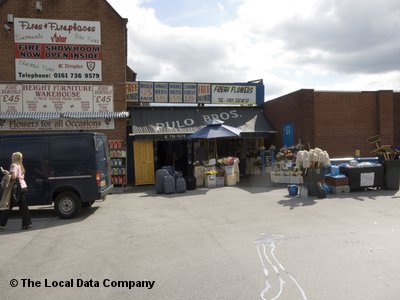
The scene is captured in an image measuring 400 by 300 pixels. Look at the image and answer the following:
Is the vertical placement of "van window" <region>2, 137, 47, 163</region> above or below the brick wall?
below

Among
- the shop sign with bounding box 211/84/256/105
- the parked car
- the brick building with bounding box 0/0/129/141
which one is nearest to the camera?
the parked car

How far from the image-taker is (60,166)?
9719 mm

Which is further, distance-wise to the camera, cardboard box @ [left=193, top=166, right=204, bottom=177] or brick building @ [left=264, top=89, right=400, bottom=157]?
brick building @ [left=264, top=89, right=400, bottom=157]

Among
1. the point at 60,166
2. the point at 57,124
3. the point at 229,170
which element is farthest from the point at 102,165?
the point at 57,124

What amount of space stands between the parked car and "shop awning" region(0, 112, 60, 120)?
606 cm

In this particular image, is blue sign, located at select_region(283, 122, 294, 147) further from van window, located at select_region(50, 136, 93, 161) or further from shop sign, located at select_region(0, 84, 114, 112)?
van window, located at select_region(50, 136, 93, 161)

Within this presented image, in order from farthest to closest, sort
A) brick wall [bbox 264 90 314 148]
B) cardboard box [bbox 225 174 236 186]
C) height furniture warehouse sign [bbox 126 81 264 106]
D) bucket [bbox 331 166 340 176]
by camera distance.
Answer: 1. height furniture warehouse sign [bbox 126 81 264 106]
2. brick wall [bbox 264 90 314 148]
3. cardboard box [bbox 225 174 236 186]
4. bucket [bbox 331 166 340 176]

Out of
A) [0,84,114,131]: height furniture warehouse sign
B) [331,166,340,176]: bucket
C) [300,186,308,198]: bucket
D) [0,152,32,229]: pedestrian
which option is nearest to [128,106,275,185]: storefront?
[0,84,114,131]: height furniture warehouse sign

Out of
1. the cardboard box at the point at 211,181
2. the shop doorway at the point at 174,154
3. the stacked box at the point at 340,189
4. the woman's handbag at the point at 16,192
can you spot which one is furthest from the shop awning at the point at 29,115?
the stacked box at the point at 340,189

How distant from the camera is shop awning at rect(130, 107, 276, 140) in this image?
17.2m

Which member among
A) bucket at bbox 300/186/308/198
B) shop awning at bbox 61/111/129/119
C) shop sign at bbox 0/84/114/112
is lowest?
bucket at bbox 300/186/308/198

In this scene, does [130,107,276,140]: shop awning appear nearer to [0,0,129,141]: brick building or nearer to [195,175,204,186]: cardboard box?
[0,0,129,141]: brick building

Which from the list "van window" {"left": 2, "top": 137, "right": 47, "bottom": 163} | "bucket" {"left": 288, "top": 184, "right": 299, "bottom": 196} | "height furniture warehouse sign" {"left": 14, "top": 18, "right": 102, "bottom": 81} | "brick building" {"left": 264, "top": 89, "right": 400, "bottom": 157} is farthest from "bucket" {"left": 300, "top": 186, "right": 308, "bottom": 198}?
"height furniture warehouse sign" {"left": 14, "top": 18, "right": 102, "bottom": 81}

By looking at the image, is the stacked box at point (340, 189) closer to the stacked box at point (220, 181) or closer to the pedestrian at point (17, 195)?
the stacked box at point (220, 181)
